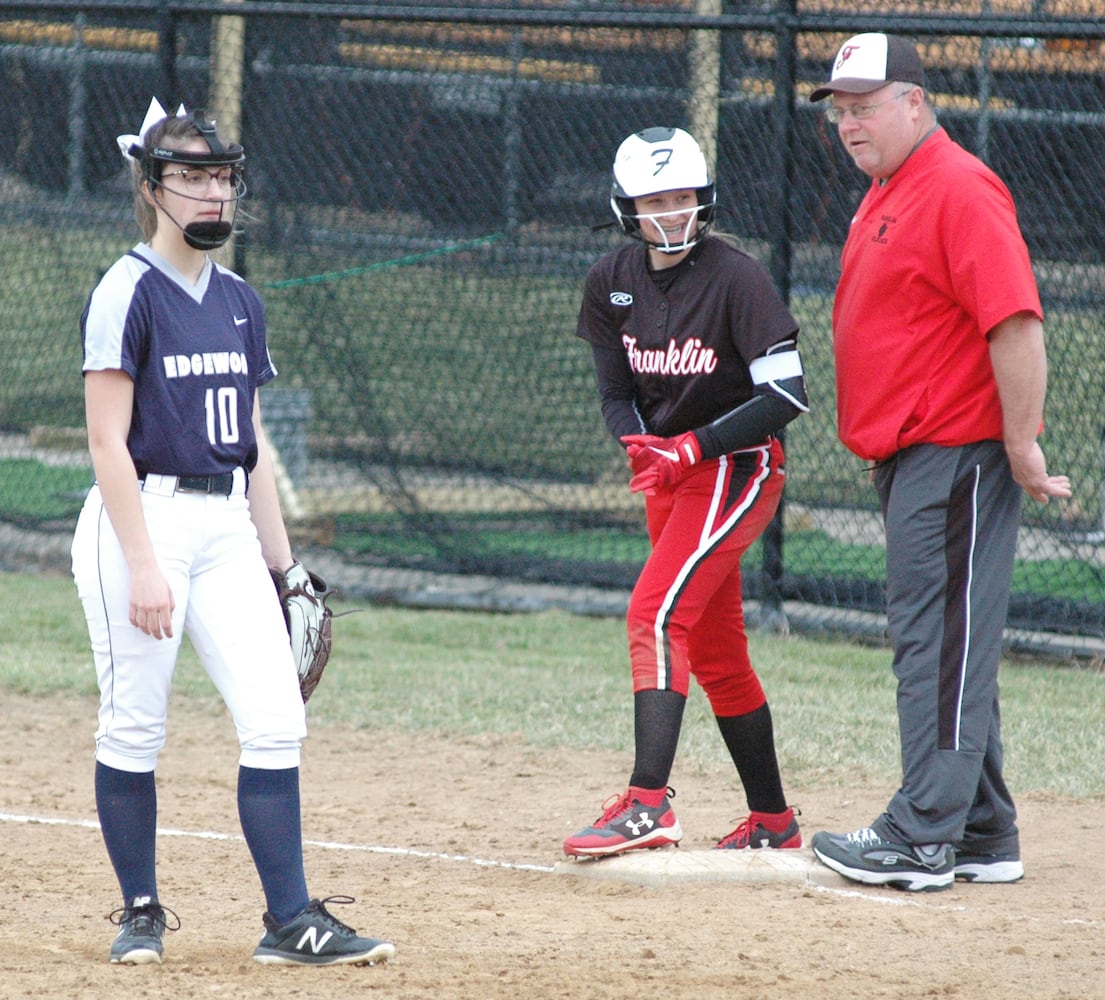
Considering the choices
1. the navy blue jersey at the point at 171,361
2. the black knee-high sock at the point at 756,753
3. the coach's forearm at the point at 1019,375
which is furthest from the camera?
the black knee-high sock at the point at 756,753

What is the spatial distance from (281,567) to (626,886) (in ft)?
4.29

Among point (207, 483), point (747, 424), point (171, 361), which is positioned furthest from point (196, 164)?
point (747, 424)

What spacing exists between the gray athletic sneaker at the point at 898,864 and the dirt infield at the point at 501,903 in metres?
0.04

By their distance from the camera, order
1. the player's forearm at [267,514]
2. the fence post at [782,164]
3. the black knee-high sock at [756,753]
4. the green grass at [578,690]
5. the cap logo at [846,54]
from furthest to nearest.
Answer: the fence post at [782,164], the green grass at [578,690], the black knee-high sock at [756,753], the cap logo at [846,54], the player's forearm at [267,514]

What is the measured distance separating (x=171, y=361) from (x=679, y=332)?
1.50 m

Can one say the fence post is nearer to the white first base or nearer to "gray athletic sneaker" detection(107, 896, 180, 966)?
the white first base

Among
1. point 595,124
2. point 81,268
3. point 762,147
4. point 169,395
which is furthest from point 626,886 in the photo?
point 81,268

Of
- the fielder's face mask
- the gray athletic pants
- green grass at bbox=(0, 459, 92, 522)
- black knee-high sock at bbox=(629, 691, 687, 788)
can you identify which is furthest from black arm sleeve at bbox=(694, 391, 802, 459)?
green grass at bbox=(0, 459, 92, 522)

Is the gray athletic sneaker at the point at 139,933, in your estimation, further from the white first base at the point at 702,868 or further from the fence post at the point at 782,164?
the fence post at the point at 782,164

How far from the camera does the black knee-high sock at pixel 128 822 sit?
3.53 m

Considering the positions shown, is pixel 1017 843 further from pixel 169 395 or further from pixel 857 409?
pixel 169 395

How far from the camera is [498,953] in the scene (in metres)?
3.59

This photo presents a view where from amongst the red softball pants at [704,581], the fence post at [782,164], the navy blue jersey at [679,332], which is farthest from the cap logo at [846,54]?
the fence post at [782,164]

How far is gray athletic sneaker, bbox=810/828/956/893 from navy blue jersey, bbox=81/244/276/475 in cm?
195
